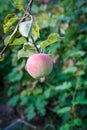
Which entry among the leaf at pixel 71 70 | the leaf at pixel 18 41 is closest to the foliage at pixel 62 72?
the leaf at pixel 71 70

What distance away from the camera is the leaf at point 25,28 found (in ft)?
1.94

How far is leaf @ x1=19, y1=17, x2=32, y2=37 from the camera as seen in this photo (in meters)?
0.59

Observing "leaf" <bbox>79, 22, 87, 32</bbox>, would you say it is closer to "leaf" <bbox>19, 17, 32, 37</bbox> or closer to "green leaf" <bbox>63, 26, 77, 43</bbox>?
"green leaf" <bbox>63, 26, 77, 43</bbox>

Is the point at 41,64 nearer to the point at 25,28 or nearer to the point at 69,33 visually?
the point at 25,28

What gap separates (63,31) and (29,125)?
2.31 feet

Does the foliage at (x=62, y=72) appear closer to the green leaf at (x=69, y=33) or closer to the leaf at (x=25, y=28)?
the green leaf at (x=69, y=33)

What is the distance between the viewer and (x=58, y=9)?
2.20 m

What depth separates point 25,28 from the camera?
590 millimetres

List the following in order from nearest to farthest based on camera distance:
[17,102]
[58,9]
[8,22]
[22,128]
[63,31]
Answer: [8,22] < [63,31] < [58,9] < [22,128] < [17,102]

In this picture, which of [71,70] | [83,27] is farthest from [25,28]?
[83,27]

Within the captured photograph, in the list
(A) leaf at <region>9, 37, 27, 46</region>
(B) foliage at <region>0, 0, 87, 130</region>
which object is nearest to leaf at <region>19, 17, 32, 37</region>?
(A) leaf at <region>9, 37, 27, 46</region>

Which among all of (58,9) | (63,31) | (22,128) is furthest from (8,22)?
(22,128)

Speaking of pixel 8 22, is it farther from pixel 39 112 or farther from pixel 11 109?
pixel 11 109

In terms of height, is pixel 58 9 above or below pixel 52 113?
above
